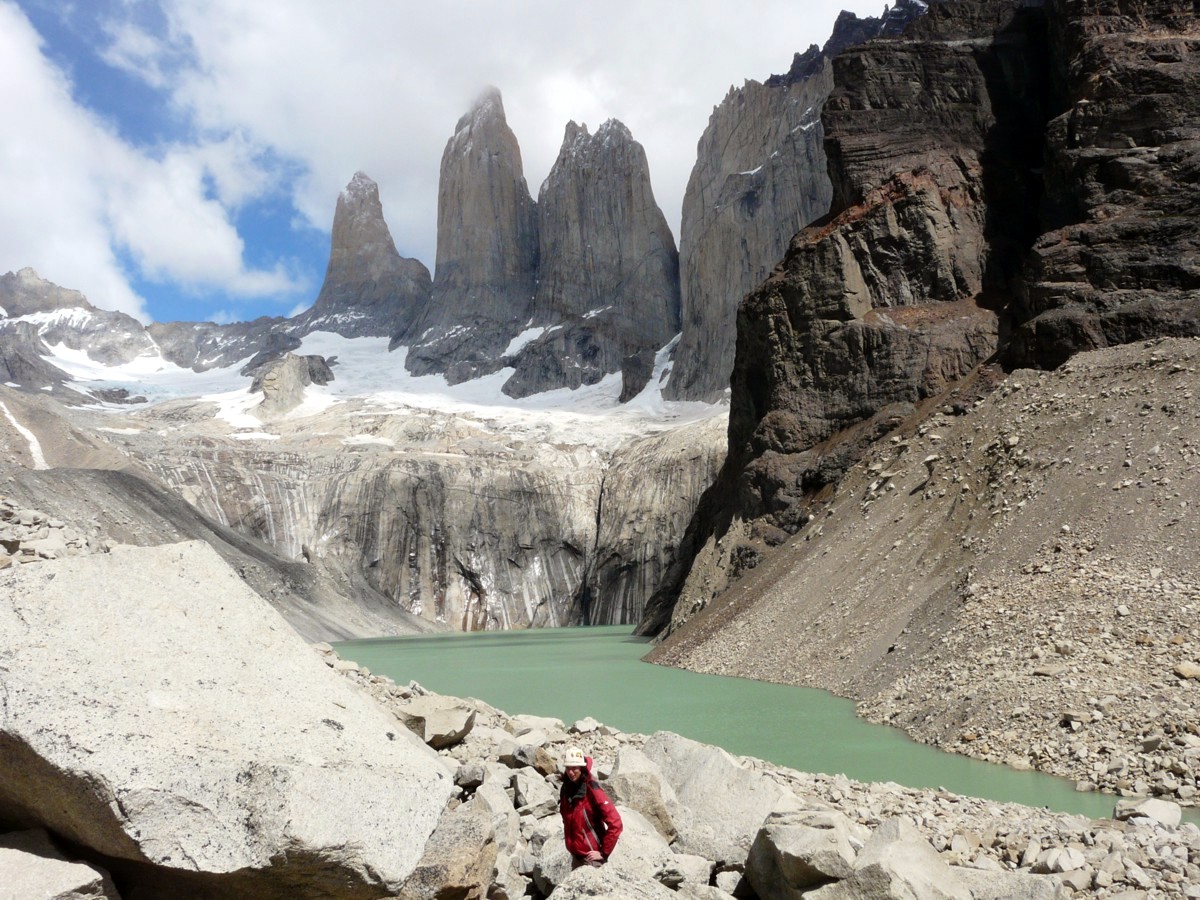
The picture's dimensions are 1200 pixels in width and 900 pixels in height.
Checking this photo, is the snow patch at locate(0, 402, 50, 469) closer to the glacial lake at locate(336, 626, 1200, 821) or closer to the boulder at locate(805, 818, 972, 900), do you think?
the glacial lake at locate(336, 626, 1200, 821)

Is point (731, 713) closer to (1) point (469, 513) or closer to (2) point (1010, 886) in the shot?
(2) point (1010, 886)

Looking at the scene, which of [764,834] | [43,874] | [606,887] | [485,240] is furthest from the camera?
[485,240]

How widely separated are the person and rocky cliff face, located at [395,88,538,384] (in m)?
113

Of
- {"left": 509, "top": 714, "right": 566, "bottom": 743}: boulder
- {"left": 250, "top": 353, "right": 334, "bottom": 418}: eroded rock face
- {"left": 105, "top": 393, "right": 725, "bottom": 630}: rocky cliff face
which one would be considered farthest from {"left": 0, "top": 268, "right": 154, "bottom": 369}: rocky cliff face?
{"left": 509, "top": 714, "right": 566, "bottom": 743}: boulder

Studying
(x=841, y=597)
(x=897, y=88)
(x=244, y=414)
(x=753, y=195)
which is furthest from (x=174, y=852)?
(x=244, y=414)

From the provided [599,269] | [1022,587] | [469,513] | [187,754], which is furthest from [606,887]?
[599,269]

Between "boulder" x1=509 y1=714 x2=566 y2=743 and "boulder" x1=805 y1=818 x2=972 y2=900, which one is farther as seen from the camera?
"boulder" x1=509 y1=714 x2=566 y2=743

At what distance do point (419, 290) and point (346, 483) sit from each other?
237ft

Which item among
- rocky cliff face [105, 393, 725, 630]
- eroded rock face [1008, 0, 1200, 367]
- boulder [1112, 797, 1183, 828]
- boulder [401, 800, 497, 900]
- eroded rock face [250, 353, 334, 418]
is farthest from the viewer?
eroded rock face [250, 353, 334, 418]

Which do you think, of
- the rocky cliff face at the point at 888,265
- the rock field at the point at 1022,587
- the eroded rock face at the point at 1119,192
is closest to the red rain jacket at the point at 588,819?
the rock field at the point at 1022,587

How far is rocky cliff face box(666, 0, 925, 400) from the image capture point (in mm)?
82938

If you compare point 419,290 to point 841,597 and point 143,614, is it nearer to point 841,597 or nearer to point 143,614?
point 841,597

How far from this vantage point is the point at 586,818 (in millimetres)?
6109

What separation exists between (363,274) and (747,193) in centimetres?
7129
